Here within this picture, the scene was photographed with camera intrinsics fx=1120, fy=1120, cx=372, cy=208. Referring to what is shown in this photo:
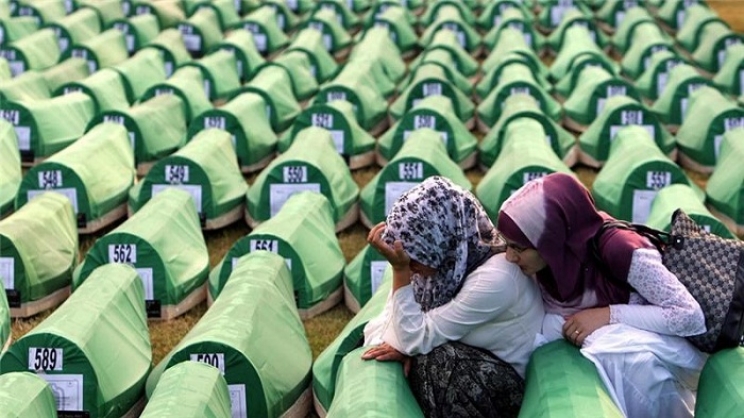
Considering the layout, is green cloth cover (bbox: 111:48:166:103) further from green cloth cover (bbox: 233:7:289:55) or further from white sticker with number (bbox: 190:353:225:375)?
white sticker with number (bbox: 190:353:225:375)

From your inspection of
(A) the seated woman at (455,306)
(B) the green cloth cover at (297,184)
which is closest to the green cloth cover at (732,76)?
(B) the green cloth cover at (297,184)

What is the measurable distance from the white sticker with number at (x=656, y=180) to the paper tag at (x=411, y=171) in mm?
1509

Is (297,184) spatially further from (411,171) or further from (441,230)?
(441,230)

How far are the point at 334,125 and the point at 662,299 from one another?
5.46m

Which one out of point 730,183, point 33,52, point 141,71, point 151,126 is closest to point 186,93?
point 151,126

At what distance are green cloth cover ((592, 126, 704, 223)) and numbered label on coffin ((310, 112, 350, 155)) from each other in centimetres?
221

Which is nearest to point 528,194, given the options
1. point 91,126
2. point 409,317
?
point 409,317

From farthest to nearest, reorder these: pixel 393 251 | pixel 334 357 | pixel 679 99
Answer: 1. pixel 679 99
2. pixel 334 357
3. pixel 393 251

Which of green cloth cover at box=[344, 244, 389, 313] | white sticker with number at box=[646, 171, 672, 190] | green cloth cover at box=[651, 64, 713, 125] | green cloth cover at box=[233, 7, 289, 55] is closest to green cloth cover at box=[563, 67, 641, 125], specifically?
green cloth cover at box=[651, 64, 713, 125]

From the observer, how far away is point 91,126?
8961mm

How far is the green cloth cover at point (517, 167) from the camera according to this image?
738cm

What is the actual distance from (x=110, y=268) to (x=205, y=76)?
17.7 ft

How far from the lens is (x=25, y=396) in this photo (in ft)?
14.6

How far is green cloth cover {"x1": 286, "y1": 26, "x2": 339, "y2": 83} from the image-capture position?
39.1 ft
